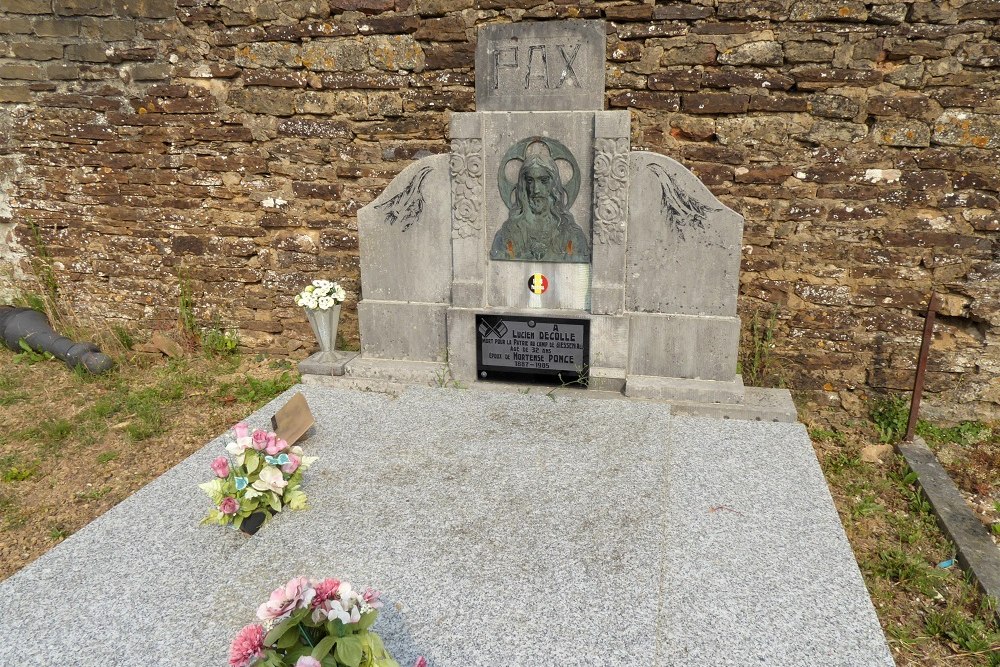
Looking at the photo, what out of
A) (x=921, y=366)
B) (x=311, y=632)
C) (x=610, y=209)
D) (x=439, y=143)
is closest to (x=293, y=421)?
(x=311, y=632)

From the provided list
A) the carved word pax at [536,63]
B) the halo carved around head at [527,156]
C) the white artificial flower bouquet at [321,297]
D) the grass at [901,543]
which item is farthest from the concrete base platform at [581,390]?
the carved word pax at [536,63]

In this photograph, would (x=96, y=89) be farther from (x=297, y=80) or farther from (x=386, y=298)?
(x=386, y=298)

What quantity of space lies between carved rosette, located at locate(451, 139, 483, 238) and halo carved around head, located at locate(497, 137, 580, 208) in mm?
133

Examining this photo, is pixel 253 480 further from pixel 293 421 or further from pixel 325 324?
pixel 325 324

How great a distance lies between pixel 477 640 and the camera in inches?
81.3

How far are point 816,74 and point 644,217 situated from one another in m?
1.68

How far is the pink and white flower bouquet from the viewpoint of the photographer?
8.80 feet

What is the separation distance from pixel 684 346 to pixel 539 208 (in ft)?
3.80

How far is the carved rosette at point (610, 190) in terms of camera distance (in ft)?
11.9

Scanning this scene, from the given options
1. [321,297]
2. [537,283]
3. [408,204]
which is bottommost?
[321,297]

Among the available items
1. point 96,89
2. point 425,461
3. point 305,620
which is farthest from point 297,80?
point 305,620

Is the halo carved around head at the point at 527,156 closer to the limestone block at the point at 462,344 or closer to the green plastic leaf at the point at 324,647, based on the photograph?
the limestone block at the point at 462,344

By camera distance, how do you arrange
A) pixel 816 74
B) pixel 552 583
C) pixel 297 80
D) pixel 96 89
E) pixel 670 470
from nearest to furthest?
pixel 552 583
pixel 670 470
pixel 816 74
pixel 297 80
pixel 96 89

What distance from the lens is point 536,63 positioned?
12.1 feet
